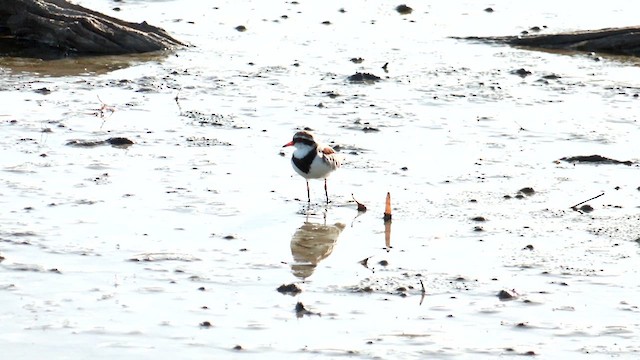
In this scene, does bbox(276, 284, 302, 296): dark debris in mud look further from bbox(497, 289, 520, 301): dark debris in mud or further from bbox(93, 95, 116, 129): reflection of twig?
bbox(93, 95, 116, 129): reflection of twig

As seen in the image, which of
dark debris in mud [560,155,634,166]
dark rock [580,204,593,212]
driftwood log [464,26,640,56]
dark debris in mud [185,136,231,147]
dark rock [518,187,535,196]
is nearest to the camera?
dark rock [580,204,593,212]

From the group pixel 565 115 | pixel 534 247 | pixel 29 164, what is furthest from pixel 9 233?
pixel 565 115

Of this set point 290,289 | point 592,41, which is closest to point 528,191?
point 290,289

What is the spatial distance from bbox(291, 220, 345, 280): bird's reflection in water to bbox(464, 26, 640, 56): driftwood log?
7.68 m

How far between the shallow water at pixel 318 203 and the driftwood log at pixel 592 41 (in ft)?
0.94

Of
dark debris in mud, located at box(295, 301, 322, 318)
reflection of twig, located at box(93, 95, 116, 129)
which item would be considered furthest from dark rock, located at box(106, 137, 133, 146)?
dark debris in mud, located at box(295, 301, 322, 318)

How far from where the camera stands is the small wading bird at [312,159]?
11.0m

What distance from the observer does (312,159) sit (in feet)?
35.8

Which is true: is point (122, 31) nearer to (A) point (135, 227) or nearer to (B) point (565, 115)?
(B) point (565, 115)

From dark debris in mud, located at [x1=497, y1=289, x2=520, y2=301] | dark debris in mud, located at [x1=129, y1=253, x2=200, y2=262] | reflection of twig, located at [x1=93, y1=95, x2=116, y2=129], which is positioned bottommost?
dark debris in mud, located at [x1=497, y1=289, x2=520, y2=301]

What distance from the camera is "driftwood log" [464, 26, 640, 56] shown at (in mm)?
16969

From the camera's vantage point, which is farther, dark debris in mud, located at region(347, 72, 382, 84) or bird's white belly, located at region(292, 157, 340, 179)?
dark debris in mud, located at region(347, 72, 382, 84)

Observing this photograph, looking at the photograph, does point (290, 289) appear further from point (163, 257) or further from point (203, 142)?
point (203, 142)

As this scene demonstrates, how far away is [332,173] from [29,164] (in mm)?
2605
